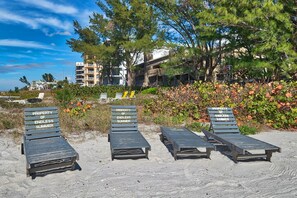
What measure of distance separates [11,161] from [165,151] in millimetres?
3490

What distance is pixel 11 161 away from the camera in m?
5.54

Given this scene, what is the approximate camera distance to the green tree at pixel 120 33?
1026 inches

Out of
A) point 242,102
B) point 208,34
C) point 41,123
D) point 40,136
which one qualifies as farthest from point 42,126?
point 208,34

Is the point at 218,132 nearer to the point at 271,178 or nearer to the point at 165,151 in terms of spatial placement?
the point at 165,151

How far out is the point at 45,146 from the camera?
5.23 meters

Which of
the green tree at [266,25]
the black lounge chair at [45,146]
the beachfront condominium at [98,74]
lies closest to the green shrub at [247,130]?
the green tree at [266,25]

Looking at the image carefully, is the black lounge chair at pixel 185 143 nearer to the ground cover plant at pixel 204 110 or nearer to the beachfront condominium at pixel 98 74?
the ground cover plant at pixel 204 110

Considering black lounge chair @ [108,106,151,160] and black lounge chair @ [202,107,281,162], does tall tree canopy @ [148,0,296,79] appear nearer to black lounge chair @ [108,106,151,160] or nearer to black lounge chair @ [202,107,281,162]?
black lounge chair @ [202,107,281,162]

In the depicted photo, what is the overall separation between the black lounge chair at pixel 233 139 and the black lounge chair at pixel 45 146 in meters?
3.31

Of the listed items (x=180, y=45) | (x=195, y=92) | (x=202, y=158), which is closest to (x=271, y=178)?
(x=202, y=158)

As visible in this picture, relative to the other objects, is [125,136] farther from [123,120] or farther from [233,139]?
[233,139]

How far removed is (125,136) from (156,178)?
1863 mm

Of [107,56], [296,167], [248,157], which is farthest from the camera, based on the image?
[107,56]

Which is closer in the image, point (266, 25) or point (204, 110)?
point (204, 110)
